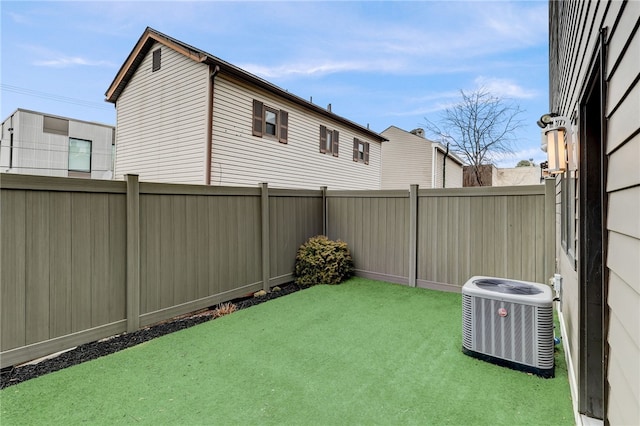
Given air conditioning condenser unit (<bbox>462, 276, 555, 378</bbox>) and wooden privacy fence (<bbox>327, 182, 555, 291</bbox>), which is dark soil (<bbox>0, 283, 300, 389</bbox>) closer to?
wooden privacy fence (<bbox>327, 182, 555, 291</bbox>)

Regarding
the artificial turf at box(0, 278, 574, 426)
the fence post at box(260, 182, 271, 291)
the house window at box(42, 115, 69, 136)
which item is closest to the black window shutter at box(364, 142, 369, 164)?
the fence post at box(260, 182, 271, 291)

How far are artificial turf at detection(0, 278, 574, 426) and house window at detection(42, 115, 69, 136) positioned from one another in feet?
56.6

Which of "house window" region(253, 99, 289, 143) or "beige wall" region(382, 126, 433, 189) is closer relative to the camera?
"house window" region(253, 99, 289, 143)

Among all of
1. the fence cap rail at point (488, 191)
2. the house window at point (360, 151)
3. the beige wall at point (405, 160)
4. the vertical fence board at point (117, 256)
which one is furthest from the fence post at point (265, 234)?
the beige wall at point (405, 160)

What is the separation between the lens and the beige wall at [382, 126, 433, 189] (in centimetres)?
1667

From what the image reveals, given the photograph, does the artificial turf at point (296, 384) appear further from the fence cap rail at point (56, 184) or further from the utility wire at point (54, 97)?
Result: the utility wire at point (54, 97)

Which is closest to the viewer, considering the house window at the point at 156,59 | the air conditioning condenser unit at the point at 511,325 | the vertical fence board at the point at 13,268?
the air conditioning condenser unit at the point at 511,325

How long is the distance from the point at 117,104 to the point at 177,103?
139 inches

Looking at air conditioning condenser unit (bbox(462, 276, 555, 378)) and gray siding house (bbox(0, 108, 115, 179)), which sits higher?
gray siding house (bbox(0, 108, 115, 179))

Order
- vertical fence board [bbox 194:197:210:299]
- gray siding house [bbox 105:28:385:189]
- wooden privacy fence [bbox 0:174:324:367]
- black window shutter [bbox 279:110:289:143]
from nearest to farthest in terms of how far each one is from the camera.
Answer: wooden privacy fence [bbox 0:174:324:367] < vertical fence board [bbox 194:197:210:299] < gray siding house [bbox 105:28:385:189] < black window shutter [bbox 279:110:289:143]

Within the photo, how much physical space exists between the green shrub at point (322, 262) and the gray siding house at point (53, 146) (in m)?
15.4

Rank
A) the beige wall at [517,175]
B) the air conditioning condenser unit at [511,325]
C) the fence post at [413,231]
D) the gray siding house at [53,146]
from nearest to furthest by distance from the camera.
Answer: the air conditioning condenser unit at [511,325], the fence post at [413,231], the gray siding house at [53,146], the beige wall at [517,175]

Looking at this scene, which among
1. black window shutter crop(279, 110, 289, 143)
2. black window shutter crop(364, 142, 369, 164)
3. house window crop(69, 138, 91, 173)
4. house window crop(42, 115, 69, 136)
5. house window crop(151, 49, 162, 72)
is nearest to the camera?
house window crop(151, 49, 162, 72)

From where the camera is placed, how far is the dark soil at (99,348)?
2.83 m
